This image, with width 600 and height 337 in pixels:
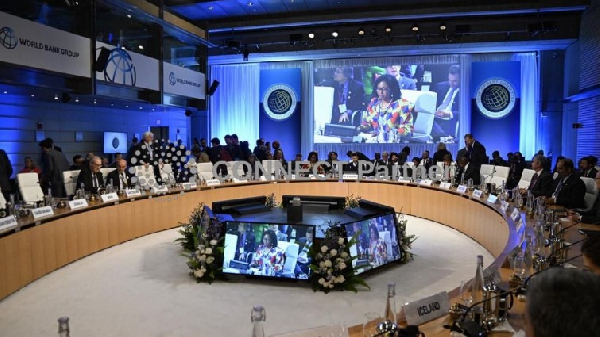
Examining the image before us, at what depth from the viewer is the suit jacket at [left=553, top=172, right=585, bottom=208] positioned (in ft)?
16.4

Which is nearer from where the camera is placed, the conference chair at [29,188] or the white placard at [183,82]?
the conference chair at [29,188]

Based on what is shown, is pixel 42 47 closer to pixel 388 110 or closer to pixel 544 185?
pixel 544 185

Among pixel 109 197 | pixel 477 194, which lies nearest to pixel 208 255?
pixel 109 197

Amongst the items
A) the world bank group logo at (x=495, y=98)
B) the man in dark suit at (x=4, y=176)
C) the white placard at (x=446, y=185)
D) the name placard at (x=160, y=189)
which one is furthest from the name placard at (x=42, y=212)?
the world bank group logo at (x=495, y=98)

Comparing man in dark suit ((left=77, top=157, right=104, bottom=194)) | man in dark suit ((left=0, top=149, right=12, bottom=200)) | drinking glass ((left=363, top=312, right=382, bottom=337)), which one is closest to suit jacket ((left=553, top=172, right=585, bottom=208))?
drinking glass ((left=363, top=312, right=382, bottom=337))

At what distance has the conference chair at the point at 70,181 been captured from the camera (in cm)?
633

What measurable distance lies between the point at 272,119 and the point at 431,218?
793cm

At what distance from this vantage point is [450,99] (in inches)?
502

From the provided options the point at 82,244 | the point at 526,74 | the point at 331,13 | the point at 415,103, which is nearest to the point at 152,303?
the point at 82,244

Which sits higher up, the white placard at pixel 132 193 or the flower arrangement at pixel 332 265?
the white placard at pixel 132 193

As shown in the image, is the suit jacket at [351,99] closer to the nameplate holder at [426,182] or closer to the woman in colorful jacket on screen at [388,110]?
the woman in colorful jacket on screen at [388,110]

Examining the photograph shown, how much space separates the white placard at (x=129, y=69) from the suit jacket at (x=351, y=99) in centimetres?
534

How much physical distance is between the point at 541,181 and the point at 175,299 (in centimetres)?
439

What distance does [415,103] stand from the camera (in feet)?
42.0
